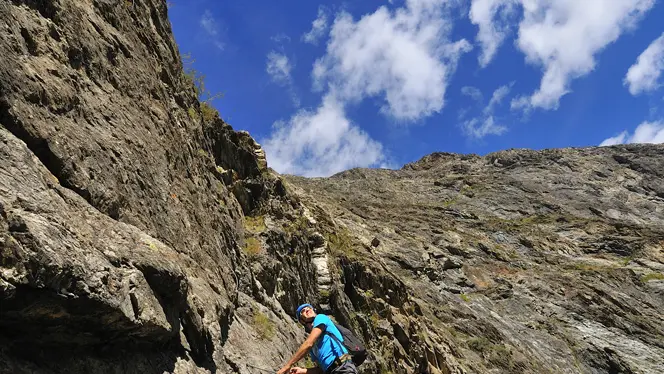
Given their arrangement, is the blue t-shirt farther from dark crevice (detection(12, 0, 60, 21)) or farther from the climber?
dark crevice (detection(12, 0, 60, 21))

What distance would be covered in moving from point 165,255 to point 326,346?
236 centimetres

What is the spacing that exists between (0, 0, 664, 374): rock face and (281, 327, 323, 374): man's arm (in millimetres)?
1199

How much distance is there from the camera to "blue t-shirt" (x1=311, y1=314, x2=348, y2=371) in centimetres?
632

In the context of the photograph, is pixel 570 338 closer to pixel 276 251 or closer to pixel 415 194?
pixel 276 251

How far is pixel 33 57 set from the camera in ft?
20.9

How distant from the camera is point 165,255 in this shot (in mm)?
6383

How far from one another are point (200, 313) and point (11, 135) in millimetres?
3241

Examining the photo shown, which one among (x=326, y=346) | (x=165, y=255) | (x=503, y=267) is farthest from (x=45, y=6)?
(x=503, y=267)

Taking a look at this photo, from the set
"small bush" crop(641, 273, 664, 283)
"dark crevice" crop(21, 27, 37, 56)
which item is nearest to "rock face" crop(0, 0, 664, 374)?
"dark crevice" crop(21, 27, 37, 56)

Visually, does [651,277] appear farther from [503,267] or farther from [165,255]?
[165,255]

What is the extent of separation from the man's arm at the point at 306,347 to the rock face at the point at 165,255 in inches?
47.2

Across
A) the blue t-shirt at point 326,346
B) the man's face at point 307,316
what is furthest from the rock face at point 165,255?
the blue t-shirt at point 326,346

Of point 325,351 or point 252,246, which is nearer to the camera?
point 325,351

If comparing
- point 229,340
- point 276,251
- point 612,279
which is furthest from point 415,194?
point 229,340
